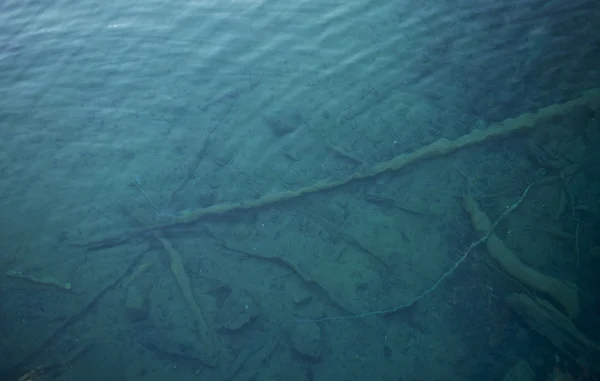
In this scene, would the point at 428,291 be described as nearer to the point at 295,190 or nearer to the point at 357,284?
the point at 357,284

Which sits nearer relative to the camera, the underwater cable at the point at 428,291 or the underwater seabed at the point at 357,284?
the underwater seabed at the point at 357,284

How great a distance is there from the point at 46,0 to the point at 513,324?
334 inches

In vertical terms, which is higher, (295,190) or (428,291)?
(295,190)

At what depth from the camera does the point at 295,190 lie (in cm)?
484

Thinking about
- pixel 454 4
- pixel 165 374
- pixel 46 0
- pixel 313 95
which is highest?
pixel 46 0

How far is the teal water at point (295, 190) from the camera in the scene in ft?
13.2

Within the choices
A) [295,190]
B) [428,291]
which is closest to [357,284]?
[428,291]

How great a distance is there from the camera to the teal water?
Result: 4.02m

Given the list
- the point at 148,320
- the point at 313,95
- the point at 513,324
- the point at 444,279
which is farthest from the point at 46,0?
the point at 513,324

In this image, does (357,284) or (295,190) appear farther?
(295,190)

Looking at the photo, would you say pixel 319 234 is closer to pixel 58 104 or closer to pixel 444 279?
pixel 444 279

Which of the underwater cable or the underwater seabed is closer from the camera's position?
the underwater seabed

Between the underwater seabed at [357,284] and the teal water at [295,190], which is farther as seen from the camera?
the teal water at [295,190]

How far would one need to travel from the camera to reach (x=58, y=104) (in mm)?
5988
